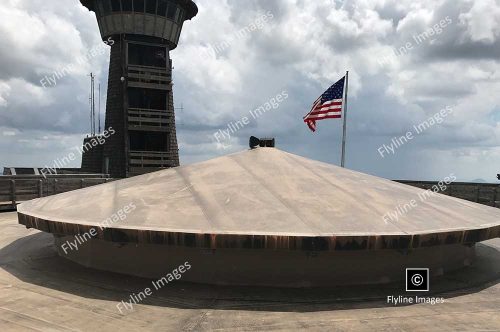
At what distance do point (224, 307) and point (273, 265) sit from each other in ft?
5.70

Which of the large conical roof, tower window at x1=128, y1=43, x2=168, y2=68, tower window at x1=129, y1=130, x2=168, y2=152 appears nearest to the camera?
the large conical roof

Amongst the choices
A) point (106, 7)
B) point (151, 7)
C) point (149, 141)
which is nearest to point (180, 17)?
point (151, 7)

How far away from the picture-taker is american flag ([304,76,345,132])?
24.9 metres

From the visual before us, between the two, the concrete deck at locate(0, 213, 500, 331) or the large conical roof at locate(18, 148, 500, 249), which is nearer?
the concrete deck at locate(0, 213, 500, 331)

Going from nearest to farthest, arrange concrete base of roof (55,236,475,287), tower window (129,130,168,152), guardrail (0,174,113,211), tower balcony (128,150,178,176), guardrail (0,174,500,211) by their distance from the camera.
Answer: concrete base of roof (55,236,475,287) → guardrail (0,174,500,211) → guardrail (0,174,113,211) → tower balcony (128,150,178,176) → tower window (129,130,168,152)

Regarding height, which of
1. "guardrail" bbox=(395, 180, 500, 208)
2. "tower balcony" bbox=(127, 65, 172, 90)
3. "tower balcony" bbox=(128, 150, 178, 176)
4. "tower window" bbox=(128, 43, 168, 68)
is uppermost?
"tower window" bbox=(128, 43, 168, 68)

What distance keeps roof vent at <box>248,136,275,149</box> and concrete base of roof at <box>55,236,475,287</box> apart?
6.49 metres

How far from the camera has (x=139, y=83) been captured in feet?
146

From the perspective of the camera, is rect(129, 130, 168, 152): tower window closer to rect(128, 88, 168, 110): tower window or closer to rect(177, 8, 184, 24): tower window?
rect(128, 88, 168, 110): tower window

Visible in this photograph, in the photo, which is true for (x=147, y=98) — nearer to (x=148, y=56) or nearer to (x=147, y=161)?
(x=148, y=56)

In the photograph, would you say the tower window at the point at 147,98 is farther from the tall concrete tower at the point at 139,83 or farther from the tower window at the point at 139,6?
the tower window at the point at 139,6

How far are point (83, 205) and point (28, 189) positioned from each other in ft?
65.1

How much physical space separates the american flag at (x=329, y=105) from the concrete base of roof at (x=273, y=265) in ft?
50.2

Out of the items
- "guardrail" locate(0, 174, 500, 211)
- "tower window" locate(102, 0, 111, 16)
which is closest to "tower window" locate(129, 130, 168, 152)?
"tower window" locate(102, 0, 111, 16)
